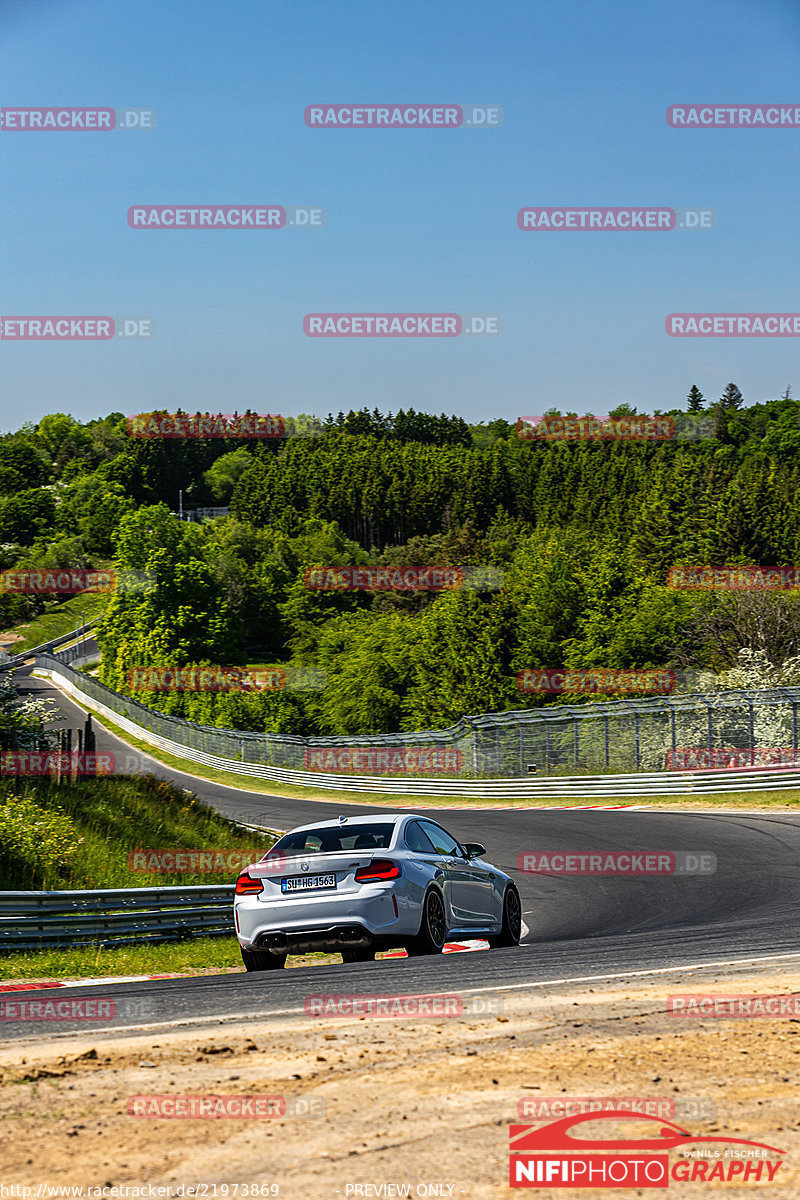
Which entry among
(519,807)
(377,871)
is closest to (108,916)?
(377,871)

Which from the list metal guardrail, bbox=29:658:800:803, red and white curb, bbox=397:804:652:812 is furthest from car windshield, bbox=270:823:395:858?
red and white curb, bbox=397:804:652:812

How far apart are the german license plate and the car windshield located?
0.91 ft

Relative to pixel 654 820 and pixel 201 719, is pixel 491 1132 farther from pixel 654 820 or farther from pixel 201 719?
pixel 201 719

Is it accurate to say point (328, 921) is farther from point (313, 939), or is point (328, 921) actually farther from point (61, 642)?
point (61, 642)

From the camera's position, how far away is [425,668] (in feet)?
300

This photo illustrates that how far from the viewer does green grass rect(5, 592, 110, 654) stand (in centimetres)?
12431

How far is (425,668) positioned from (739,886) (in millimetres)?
75202

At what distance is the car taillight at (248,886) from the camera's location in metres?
10.4

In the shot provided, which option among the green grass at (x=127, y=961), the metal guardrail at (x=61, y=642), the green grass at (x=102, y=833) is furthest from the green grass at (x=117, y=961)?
the metal guardrail at (x=61, y=642)

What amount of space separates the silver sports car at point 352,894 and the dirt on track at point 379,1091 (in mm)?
2940

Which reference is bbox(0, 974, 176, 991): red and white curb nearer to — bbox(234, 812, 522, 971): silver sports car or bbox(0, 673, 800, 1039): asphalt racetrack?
bbox(0, 673, 800, 1039): asphalt racetrack

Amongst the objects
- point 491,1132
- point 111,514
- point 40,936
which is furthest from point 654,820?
point 111,514

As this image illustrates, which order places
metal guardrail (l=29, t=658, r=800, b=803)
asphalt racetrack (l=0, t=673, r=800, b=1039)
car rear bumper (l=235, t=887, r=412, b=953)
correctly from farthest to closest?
metal guardrail (l=29, t=658, r=800, b=803), car rear bumper (l=235, t=887, r=412, b=953), asphalt racetrack (l=0, t=673, r=800, b=1039)

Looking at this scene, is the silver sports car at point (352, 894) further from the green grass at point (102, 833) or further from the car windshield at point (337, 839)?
the green grass at point (102, 833)
